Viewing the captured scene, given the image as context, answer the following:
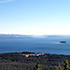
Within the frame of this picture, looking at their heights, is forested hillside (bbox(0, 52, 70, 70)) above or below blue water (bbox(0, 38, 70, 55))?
below

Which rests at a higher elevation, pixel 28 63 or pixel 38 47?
pixel 38 47

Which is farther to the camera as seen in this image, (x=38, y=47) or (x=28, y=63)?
(x=38, y=47)

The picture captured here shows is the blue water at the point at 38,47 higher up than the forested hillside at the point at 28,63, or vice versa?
the blue water at the point at 38,47

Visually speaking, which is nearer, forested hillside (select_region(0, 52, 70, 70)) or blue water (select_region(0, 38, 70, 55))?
forested hillside (select_region(0, 52, 70, 70))

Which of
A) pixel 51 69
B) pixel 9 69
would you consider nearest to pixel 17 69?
pixel 9 69

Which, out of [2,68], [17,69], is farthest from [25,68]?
[2,68]

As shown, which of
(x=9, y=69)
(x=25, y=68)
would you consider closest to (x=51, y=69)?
(x=25, y=68)

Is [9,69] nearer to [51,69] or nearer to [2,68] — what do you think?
[2,68]

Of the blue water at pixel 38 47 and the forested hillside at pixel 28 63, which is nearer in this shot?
the forested hillside at pixel 28 63

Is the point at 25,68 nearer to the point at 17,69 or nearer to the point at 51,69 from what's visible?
the point at 17,69
